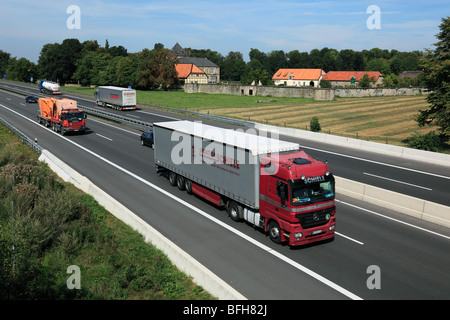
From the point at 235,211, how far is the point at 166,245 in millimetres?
4400

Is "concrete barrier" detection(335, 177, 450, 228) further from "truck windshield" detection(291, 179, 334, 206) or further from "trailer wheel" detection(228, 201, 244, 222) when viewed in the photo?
"trailer wheel" detection(228, 201, 244, 222)

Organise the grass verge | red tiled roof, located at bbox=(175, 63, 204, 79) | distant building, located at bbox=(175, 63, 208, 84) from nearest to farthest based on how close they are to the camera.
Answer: the grass verge
distant building, located at bbox=(175, 63, 208, 84)
red tiled roof, located at bbox=(175, 63, 204, 79)

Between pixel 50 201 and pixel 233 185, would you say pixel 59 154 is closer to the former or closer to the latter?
pixel 50 201

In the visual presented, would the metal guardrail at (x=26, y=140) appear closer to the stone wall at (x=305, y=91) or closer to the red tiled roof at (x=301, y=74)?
the stone wall at (x=305, y=91)

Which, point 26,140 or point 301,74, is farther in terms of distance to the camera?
point 301,74

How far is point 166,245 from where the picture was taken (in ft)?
47.1

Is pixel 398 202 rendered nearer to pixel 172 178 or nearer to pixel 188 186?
pixel 188 186

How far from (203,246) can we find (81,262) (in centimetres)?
521

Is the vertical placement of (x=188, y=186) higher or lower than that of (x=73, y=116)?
lower

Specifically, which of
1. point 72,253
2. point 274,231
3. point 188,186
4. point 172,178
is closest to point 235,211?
point 274,231

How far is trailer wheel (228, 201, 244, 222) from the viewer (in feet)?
56.6

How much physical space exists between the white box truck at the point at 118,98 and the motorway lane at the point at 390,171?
33126 mm

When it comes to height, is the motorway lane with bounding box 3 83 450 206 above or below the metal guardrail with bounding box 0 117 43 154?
below

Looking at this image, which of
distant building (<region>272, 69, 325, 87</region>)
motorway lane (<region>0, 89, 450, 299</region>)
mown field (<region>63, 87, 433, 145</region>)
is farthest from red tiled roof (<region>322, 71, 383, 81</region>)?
motorway lane (<region>0, 89, 450, 299</region>)
